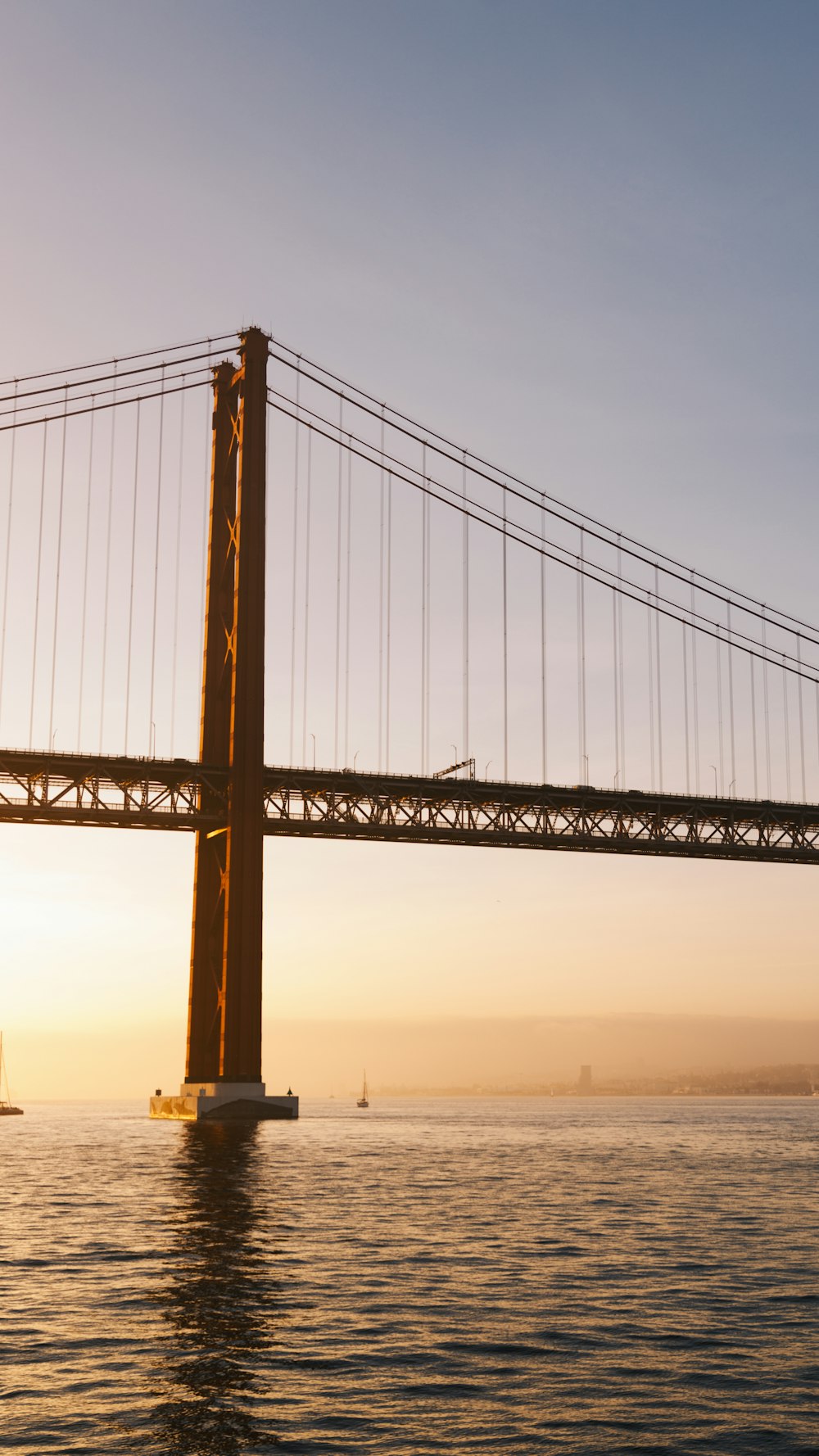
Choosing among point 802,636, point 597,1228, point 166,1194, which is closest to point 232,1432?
point 597,1228

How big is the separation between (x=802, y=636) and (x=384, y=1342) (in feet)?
300

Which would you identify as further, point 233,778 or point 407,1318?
point 233,778

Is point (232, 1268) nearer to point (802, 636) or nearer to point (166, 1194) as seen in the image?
point (166, 1194)

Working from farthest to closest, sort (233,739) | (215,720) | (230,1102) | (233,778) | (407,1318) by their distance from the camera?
(215,720)
(233,739)
(233,778)
(230,1102)
(407,1318)

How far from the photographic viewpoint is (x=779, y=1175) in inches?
1811

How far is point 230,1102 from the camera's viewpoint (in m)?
70.8

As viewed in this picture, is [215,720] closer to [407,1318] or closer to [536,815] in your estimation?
[536,815]

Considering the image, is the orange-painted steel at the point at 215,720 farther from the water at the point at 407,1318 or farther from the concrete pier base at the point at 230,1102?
the water at the point at 407,1318

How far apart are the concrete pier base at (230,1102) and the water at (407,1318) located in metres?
31.1

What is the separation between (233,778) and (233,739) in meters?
2.06

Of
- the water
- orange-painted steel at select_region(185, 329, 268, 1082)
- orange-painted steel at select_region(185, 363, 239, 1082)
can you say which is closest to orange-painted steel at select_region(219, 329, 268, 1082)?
orange-painted steel at select_region(185, 329, 268, 1082)

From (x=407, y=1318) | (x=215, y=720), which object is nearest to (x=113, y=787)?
(x=215, y=720)

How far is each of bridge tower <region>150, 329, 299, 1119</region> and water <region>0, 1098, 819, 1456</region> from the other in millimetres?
31297

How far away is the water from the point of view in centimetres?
1284
